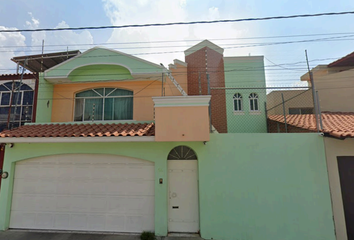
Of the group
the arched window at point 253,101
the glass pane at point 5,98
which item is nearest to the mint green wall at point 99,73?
the glass pane at point 5,98

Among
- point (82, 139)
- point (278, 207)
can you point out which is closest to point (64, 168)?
point (82, 139)

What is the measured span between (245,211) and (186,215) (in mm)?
1797

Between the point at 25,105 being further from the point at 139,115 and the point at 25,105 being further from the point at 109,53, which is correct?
the point at 139,115

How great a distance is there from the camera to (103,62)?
25.9 ft

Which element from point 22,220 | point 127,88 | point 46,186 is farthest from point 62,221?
point 127,88

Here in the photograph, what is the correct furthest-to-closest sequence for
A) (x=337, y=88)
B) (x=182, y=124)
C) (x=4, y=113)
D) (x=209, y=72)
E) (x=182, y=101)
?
1. (x=337, y=88)
2. (x=209, y=72)
3. (x=4, y=113)
4. (x=182, y=101)
5. (x=182, y=124)

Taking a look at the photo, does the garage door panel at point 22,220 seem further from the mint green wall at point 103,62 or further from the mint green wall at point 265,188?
the mint green wall at point 265,188

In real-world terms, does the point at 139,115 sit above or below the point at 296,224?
above

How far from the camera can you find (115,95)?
8367 mm

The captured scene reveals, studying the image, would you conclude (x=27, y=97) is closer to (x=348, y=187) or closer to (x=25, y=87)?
(x=25, y=87)

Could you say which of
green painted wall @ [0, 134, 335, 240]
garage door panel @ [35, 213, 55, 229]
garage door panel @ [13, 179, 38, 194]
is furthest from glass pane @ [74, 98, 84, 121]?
green painted wall @ [0, 134, 335, 240]

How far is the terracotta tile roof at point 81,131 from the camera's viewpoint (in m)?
5.70

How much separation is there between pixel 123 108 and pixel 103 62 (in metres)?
2.14

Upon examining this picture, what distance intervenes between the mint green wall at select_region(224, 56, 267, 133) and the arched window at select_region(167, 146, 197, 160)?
6.41 m
